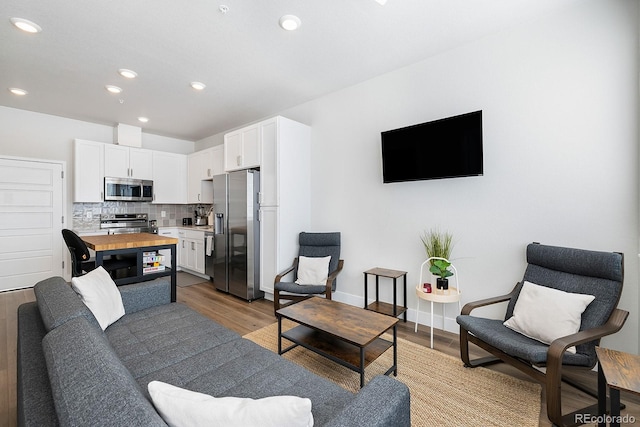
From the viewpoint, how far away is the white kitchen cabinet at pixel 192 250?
16.6 ft

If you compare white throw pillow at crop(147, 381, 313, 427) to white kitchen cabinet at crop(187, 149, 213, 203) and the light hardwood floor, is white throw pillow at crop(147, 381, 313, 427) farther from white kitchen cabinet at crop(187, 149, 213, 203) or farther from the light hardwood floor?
white kitchen cabinet at crop(187, 149, 213, 203)

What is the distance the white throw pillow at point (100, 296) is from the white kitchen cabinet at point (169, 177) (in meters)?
3.80

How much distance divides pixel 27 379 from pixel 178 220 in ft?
18.0

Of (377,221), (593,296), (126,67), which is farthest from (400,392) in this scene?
(126,67)

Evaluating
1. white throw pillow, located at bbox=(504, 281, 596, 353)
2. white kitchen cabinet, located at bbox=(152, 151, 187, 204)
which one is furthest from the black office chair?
white throw pillow, located at bbox=(504, 281, 596, 353)

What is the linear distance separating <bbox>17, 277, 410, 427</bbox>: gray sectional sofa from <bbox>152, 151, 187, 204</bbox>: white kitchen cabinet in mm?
3719

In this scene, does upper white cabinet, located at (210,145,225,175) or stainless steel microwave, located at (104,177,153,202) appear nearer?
stainless steel microwave, located at (104,177,153,202)

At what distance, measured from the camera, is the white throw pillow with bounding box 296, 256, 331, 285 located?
3.42m

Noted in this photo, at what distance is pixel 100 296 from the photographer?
196cm

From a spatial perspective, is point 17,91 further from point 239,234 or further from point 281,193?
point 281,193

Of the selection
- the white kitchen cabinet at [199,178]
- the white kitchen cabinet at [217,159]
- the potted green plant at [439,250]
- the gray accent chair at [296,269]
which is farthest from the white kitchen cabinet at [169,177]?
the potted green plant at [439,250]

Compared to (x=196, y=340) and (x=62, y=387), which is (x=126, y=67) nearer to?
(x=196, y=340)

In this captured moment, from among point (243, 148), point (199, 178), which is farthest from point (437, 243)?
point (199, 178)

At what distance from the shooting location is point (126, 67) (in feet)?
10.0
